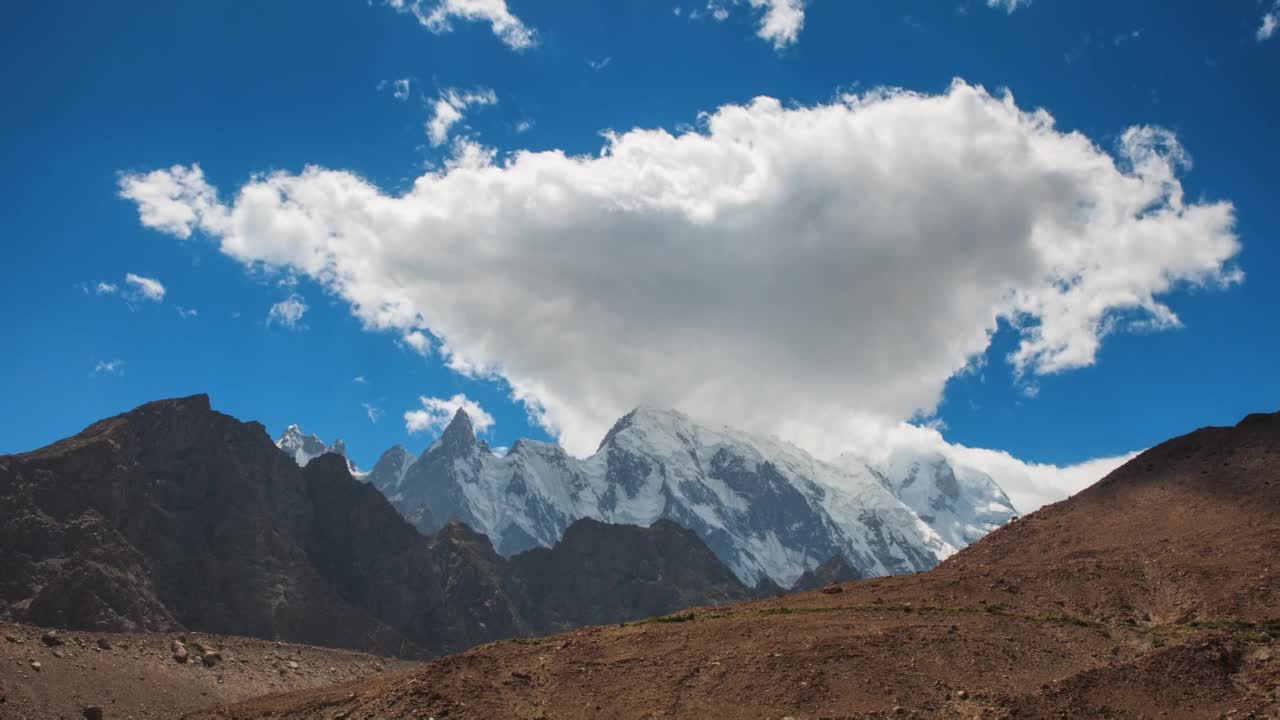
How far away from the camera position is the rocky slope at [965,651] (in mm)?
42188

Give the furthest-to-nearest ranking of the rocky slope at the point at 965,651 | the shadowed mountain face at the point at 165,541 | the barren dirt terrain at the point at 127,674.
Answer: the shadowed mountain face at the point at 165,541, the barren dirt terrain at the point at 127,674, the rocky slope at the point at 965,651

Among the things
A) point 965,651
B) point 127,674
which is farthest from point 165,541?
point 965,651

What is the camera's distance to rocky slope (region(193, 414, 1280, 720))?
42.2 meters

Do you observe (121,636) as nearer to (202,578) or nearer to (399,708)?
(399,708)

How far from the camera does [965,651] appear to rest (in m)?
46.6

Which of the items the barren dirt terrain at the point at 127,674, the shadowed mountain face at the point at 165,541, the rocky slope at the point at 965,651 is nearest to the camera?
the rocky slope at the point at 965,651

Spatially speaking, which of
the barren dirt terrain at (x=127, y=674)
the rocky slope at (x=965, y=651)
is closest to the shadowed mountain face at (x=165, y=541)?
the barren dirt terrain at (x=127, y=674)

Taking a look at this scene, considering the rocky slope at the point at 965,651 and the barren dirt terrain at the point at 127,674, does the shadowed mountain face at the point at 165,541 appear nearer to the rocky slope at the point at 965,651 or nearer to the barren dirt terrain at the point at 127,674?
the barren dirt terrain at the point at 127,674

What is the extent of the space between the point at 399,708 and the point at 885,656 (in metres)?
21.1

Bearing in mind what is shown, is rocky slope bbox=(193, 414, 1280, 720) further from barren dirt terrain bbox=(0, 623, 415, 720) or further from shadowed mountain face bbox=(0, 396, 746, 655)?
shadowed mountain face bbox=(0, 396, 746, 655)

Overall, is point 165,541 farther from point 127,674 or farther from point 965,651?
point 965,651

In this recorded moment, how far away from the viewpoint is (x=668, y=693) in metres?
45.3

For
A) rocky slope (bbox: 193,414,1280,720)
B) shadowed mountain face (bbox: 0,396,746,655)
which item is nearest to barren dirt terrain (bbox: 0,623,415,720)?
rocky slope (bbox: 193,414,1280,720)

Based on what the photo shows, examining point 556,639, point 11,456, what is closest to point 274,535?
point 11,456
